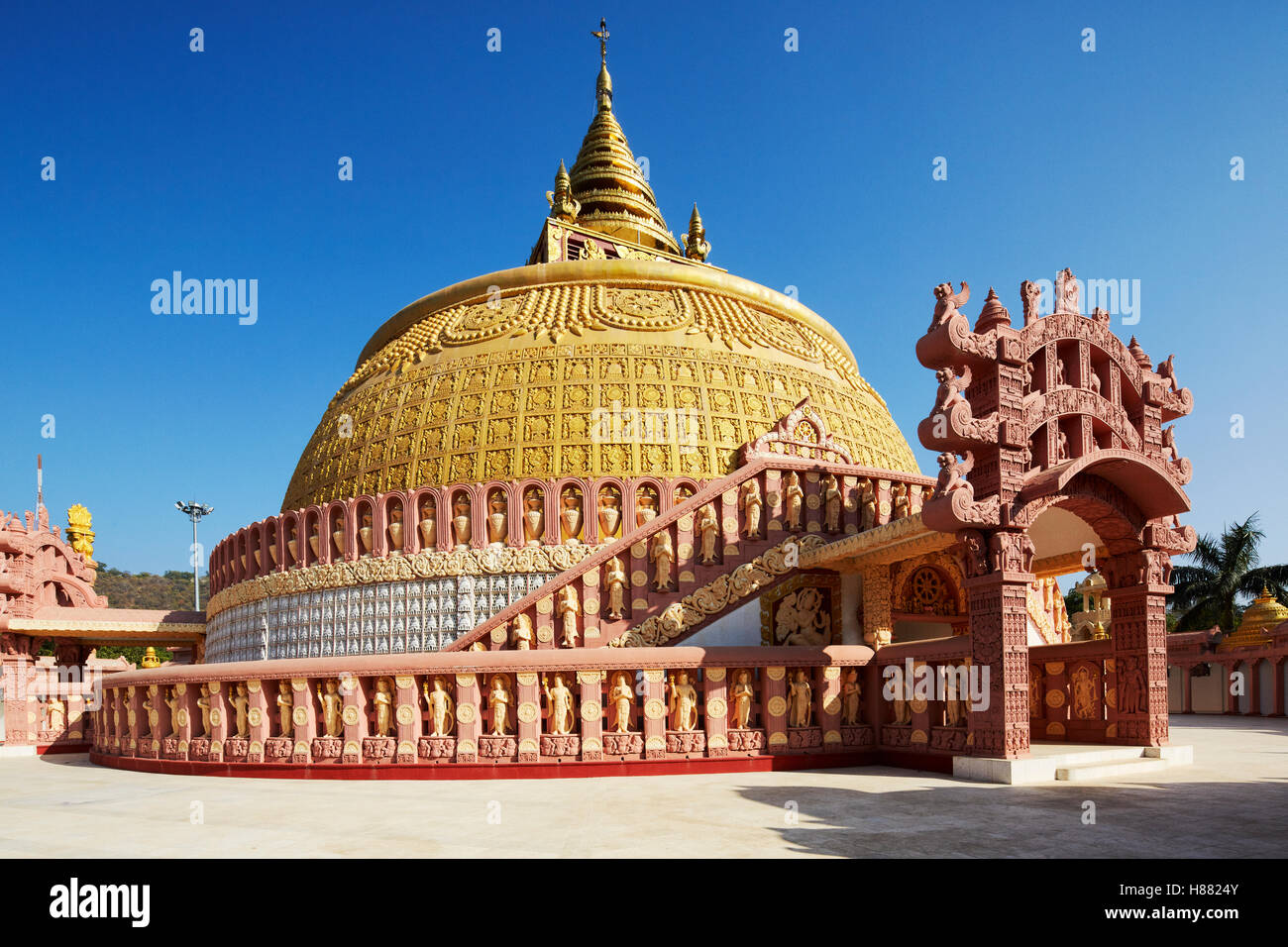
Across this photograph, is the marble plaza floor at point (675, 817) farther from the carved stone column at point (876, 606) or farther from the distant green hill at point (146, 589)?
the distant green hill at point (146, 589)

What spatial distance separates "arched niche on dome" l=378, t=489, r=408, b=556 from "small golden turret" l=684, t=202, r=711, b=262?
18.4 meters

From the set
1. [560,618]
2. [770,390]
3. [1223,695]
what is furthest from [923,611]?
[1223,695]

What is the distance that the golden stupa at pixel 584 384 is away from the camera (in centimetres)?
2011

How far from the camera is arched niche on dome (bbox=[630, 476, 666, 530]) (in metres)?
18.9

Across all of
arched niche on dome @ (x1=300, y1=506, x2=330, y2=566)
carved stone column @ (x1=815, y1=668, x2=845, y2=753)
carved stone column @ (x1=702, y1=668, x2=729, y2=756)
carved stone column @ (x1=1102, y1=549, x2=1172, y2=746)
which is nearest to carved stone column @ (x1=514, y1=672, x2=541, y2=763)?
carved stone column @ (x1=702, y1=668, x2=729, y2=756)

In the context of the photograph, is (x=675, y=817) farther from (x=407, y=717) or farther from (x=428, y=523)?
(x=428, y=523)

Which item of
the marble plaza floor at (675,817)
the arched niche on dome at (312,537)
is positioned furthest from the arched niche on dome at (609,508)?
the marble plaza floor at (675,817)

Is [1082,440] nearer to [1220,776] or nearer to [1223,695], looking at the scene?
[1220,776]

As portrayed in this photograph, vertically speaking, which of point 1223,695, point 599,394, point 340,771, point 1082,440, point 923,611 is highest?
point 599,394

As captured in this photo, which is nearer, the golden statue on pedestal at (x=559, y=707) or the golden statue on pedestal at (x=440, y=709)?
the golden statue on pedestal at (x=559, y=707)

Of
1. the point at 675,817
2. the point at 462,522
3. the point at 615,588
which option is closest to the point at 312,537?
the point at 462,522

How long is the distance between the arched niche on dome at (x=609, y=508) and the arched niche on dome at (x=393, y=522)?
13.4 feet

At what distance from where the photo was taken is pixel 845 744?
1273cm
